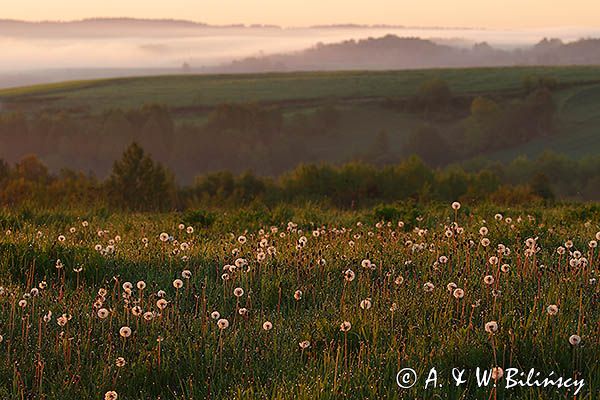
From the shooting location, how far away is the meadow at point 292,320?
4773 mm

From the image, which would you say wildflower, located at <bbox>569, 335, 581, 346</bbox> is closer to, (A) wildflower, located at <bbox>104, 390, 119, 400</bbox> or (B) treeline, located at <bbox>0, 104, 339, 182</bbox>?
(A) wildflower, located at <bbox>104, 390, 119, 400</bbox>

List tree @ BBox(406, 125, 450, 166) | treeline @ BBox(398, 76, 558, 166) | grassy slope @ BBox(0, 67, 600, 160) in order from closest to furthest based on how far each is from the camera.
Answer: grassy slope @ BBox(0, 67, 600, 160)
tree @ BBox(406, 125, 450, 166)
treeline @ BBox(398, 76, 558, 166)

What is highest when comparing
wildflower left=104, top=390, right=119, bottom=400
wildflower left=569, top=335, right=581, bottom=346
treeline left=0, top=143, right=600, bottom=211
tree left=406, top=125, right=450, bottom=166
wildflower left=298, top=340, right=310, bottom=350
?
wildflower left=569, top=335, right=581, bottom=346

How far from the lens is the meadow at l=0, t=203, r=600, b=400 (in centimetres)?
477

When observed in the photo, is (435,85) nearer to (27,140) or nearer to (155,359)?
(27,140)

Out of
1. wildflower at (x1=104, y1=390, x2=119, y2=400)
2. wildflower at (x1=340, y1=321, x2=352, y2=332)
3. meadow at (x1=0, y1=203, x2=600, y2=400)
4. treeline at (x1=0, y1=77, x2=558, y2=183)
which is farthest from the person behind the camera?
treeline at (x1=0, y1=77, x2=558, y2=183)

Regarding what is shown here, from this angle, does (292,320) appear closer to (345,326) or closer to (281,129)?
(345,326)

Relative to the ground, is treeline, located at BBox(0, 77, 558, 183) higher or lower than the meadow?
lower

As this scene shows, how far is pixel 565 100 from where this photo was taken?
6634 inches

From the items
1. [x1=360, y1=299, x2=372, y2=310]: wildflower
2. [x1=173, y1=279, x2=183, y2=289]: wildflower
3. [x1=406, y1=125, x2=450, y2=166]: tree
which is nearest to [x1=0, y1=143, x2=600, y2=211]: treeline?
[x1=173, y1=279, x2=183, y2=289]: wildflower

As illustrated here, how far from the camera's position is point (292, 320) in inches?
242

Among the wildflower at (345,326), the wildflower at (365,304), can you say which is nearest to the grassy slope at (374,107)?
the wildflower at (365,304)

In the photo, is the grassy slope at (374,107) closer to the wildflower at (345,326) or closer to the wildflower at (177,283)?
the wildflower at (177,283)

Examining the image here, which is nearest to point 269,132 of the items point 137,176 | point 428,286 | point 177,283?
point 137,176
